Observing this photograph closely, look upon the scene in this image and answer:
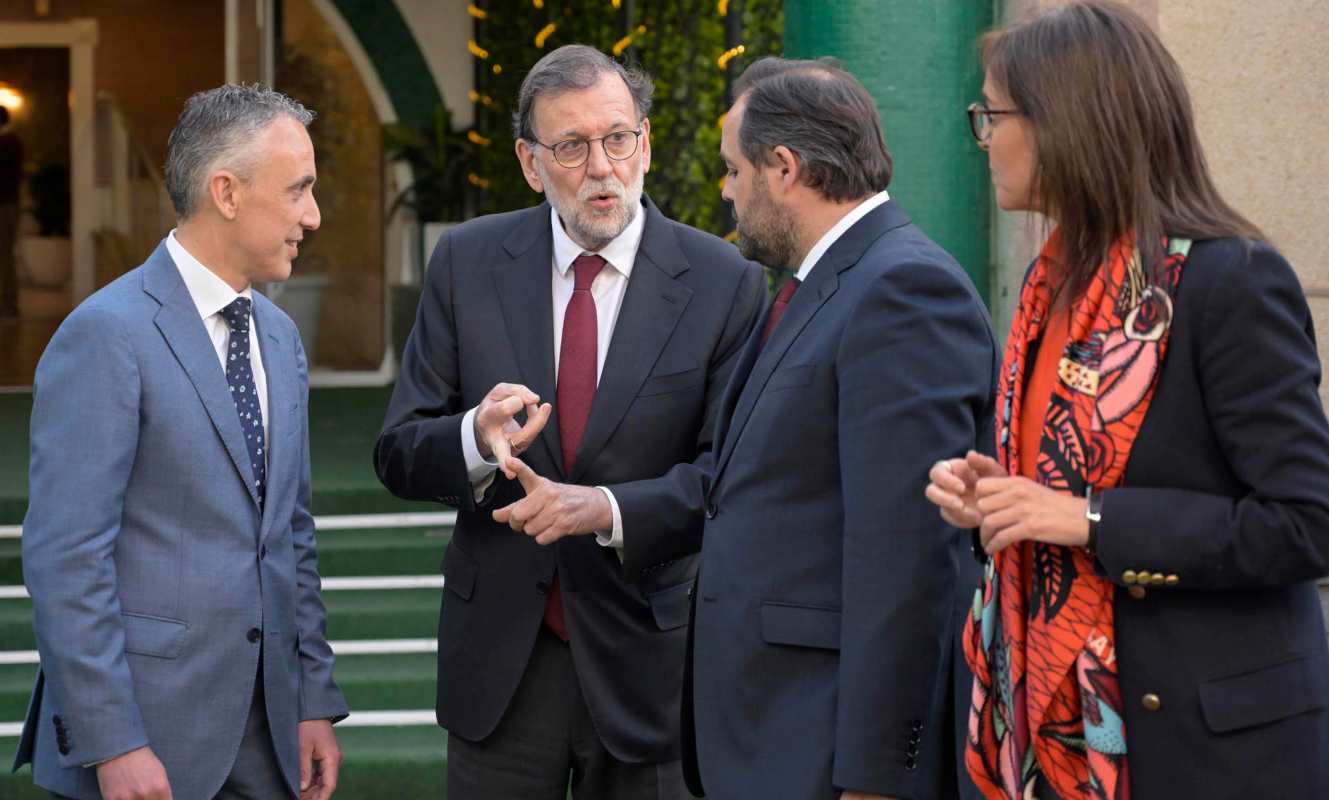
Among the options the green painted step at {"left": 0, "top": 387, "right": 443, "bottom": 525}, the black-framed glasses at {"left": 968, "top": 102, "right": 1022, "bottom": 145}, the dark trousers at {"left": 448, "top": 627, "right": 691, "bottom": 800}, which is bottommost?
the green painted step at {"left": 0, "top": 387, "right": 443, "bottom": 525}

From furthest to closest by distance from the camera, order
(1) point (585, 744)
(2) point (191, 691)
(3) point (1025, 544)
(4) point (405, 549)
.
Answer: (4) point (405, 549) < (1) point (585, 744) < (2) point (191, 691) < (3) point (1025, 544)

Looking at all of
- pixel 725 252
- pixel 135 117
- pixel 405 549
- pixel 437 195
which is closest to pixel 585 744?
pixel 725 252

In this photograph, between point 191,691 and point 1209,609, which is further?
point 191,691

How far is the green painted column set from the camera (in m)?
5.09

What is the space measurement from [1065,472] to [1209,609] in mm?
259

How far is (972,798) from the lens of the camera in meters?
2.52

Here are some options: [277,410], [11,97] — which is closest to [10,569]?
[277,410]

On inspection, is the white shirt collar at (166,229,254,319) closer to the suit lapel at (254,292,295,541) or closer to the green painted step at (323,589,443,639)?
the suit lapel at (254,292,295,541)

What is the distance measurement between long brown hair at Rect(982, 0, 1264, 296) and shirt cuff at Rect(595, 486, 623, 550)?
1.14 meters

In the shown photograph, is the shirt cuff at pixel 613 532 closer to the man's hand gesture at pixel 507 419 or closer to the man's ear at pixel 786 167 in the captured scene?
the man's hand gesture at pixel 507 419

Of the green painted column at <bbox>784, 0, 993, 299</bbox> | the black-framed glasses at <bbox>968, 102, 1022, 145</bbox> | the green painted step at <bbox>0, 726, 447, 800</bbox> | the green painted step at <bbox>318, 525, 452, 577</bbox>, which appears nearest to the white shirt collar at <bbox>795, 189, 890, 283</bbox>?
the black-framed glasses at <bbox>968, 102, 1022, 145</bbox>

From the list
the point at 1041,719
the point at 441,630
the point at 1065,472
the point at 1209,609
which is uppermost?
→ the point at 1065,472

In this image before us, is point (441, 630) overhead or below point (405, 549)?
overhead

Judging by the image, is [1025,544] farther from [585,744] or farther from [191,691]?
[191,691]
